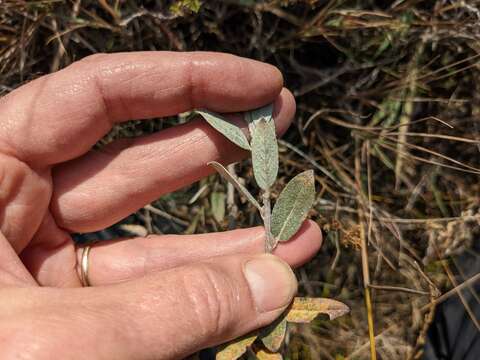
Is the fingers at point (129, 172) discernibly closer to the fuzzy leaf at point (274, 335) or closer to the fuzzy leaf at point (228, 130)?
the fuzzy leaf at point (228, 130)

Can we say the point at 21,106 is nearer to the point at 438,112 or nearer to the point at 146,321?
the point at 146,321

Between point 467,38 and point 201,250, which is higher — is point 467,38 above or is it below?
above

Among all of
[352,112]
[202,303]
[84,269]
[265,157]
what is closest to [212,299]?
[202,303]

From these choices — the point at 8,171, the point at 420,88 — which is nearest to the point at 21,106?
the point at 8,171

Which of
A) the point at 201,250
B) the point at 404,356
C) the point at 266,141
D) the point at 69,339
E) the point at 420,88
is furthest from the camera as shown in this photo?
the point at 420,88

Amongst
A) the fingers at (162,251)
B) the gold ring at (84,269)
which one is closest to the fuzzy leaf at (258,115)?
the fingers at (162,251)

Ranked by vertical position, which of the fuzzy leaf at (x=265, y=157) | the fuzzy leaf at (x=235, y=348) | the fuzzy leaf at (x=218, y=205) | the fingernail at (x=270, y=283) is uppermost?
the fuzzy leaf at (x=265, y=157)

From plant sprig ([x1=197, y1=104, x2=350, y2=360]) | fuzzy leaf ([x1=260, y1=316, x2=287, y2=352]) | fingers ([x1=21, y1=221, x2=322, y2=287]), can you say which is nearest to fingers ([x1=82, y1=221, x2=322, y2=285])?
fingers ([x1=21, y1=221, x2=322, y2=287])
